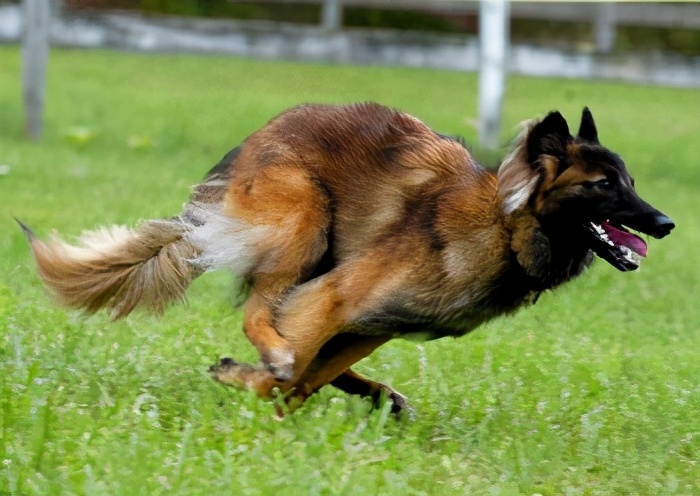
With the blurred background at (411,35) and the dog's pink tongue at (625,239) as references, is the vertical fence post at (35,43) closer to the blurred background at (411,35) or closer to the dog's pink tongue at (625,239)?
the blurred background at (411,35)

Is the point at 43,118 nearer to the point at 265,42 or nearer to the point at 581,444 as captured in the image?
the point at 265,42

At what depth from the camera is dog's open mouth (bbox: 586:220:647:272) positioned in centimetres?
493

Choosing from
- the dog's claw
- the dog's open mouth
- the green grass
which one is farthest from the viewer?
the dog's claw

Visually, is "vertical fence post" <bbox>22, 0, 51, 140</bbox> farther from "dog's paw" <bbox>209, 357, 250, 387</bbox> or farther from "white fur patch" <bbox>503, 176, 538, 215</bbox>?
"white fur patch" <bbox>503, 176, 538, 215</bbox>

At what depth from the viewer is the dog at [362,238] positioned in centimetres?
499

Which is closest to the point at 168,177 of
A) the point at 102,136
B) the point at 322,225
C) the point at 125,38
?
the point at 102,136

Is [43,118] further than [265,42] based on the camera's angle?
No

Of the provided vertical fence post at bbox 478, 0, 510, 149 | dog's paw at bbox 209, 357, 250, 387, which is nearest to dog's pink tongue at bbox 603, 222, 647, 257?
dog's paw at bbox 209, 357, 250, 387

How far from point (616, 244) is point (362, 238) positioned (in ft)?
3.56

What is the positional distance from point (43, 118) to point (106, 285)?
10.1 m

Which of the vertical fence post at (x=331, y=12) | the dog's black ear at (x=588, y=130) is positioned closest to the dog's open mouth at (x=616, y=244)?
the dog's black ear at (x=588, y=130)

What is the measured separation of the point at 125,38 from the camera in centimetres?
1784

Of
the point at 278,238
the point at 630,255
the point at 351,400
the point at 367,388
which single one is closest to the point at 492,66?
the point at 367,388

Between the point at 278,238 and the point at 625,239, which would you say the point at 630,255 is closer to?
the point at 625,239
